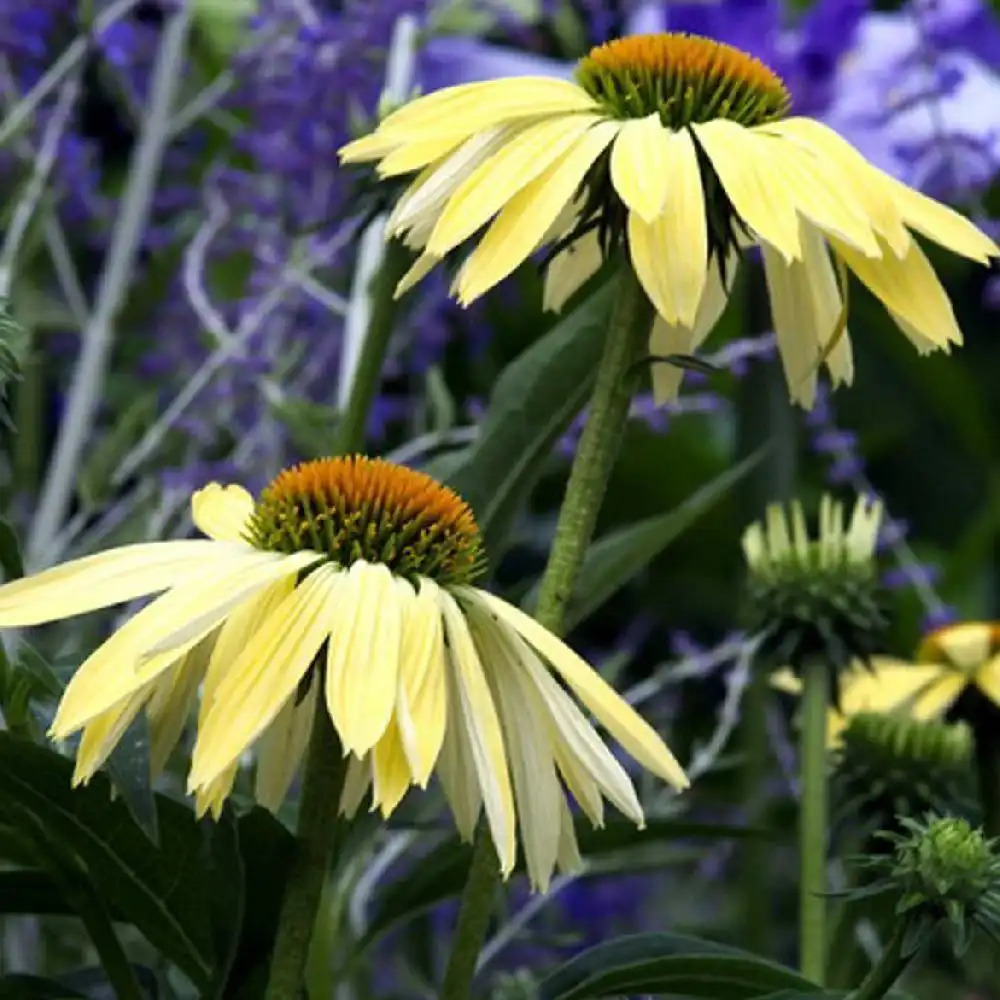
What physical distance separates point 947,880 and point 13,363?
0.71ft

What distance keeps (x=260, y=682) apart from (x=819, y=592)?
0.28m

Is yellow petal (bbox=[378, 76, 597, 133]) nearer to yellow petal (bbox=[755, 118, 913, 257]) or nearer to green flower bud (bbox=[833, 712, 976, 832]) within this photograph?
yellow petal (bbox=[755, 118, 913, 257])

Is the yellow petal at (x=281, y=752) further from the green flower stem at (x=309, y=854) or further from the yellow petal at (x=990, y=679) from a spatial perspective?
the yellow petal at (x=990, y=679)

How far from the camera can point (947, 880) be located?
1.21 feet

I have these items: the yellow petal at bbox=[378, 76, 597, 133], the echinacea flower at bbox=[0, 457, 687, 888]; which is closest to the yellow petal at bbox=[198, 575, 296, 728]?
the echinacea flower at bbox=[0, 457, 687, 888]

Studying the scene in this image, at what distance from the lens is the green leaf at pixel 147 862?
40 cm

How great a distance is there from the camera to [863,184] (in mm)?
371

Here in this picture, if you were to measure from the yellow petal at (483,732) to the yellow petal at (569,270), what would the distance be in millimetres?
136

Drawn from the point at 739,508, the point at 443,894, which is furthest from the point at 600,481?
the point at 739,508

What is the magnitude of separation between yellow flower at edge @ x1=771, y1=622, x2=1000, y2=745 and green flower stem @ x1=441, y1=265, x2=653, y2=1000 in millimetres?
208

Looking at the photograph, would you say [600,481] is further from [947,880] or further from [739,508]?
[739,508]

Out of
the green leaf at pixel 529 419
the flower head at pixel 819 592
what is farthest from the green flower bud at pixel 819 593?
the green leaf at pixel 529 419

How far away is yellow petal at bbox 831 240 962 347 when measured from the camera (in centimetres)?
38

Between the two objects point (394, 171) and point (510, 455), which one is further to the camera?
point (510, 455)
